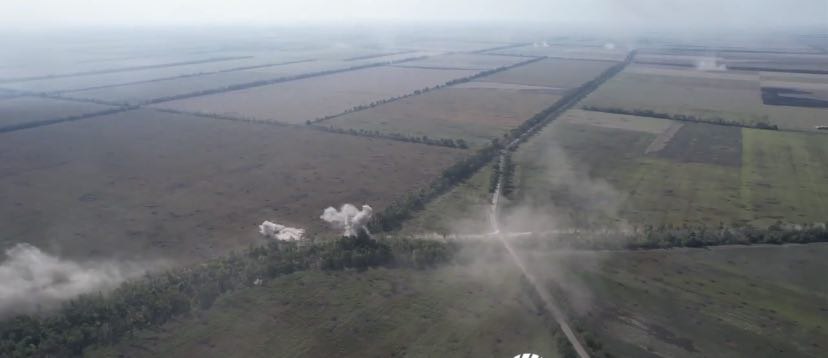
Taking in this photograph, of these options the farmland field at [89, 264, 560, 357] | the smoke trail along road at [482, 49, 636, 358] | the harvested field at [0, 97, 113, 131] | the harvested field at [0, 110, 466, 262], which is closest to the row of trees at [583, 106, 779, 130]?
the smoke trail along road at [482, 49, 636, 358]

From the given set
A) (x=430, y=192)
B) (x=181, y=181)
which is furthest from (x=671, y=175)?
(x=181, y=181)

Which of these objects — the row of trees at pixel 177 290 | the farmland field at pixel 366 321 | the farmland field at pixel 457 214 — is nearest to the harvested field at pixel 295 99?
the farmland field at pixel 457 214

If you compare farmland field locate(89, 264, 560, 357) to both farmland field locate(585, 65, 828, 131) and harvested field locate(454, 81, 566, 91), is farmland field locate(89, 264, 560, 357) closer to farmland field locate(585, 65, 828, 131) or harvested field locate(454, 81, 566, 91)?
farmland field locate(585, 65, 828, 131)

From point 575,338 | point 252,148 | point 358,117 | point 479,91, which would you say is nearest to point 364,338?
point 575,338

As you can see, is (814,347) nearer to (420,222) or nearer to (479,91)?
(420,222)

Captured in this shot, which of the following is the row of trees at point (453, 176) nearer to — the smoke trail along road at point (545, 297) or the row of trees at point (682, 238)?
the smoke trail along road at point (545, 297)
